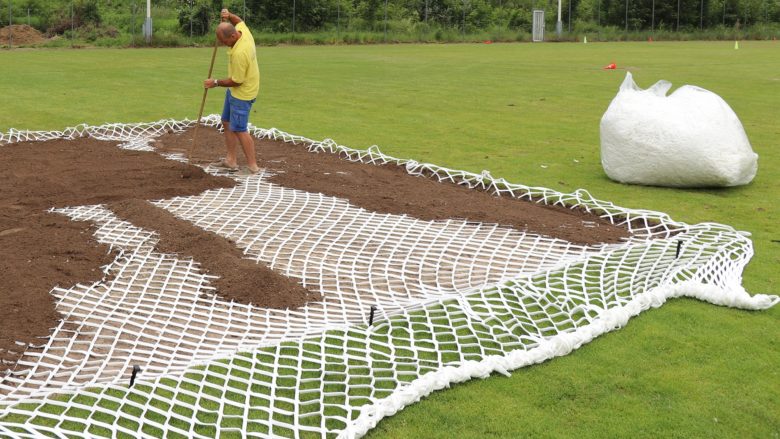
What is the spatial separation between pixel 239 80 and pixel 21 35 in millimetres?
29811

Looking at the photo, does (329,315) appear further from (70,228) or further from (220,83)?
(220,83)

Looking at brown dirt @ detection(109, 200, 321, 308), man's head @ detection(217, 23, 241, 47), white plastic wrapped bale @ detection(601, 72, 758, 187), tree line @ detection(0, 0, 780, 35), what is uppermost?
tree line @ detection(0, 0, 780, 35)

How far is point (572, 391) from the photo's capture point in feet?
14.0

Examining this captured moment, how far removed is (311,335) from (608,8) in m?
49.6

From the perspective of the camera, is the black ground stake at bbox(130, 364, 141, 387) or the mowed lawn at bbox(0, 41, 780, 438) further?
the black ground stake at bbox(130, 364, 141, 387)

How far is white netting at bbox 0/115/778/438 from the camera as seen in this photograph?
13.4ft

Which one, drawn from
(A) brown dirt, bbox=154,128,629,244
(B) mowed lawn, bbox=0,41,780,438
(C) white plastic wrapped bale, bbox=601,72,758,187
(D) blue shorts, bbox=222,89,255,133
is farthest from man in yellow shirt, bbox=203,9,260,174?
(C) white plastic wrapped bale, bbox=601,72,758,187

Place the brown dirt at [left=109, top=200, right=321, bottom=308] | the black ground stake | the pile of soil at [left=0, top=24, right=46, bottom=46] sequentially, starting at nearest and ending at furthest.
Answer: the black ground stake, the brown dirt at [left=109, top=200, right=321, bottom=308], the pile of soil at [left=0, top=24, right=46, bottom=46]

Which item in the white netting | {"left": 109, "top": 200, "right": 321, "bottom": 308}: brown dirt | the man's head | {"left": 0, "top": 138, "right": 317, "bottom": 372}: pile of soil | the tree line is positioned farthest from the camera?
the tree line

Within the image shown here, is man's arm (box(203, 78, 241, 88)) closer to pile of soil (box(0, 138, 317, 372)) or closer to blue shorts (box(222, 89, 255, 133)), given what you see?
blue shorts (box(222, 89, 255, 133))

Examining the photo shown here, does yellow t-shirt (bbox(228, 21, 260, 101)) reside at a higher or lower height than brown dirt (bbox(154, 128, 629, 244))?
higher

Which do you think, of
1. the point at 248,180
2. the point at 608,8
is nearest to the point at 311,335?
the point at 248,180

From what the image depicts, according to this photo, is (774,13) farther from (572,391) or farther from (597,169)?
(572,391)

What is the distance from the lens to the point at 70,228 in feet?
22.3
